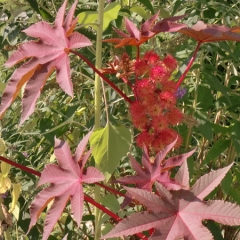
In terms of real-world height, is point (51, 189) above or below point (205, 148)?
above

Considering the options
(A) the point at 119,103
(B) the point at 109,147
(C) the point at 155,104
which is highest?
(C) the point at 155,104

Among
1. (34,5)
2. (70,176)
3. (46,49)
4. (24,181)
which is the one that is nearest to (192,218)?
(70,176)

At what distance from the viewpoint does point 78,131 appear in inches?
55.9

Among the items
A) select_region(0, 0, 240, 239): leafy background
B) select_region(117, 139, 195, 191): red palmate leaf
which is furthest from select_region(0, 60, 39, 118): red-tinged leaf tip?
select_region(0, 0, 240, 239): leafy background

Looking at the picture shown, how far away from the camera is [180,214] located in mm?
668

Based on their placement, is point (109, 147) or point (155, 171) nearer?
point (155, 171)

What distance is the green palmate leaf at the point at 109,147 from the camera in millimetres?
853

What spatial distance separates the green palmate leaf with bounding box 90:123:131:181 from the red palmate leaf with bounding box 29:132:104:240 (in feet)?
0.22

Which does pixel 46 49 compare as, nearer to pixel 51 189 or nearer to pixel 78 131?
pixel 51 189

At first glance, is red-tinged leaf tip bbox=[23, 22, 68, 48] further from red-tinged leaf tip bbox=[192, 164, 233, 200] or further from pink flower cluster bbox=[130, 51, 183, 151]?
red-tinged leaf tip bbox=[192, 164, 233, 200]

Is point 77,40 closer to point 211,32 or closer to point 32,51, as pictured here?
point 32,51

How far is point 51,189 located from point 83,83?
1.91 ft

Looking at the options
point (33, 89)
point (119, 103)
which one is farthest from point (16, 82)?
point (119, 103)

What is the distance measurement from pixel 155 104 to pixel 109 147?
0.18 m
